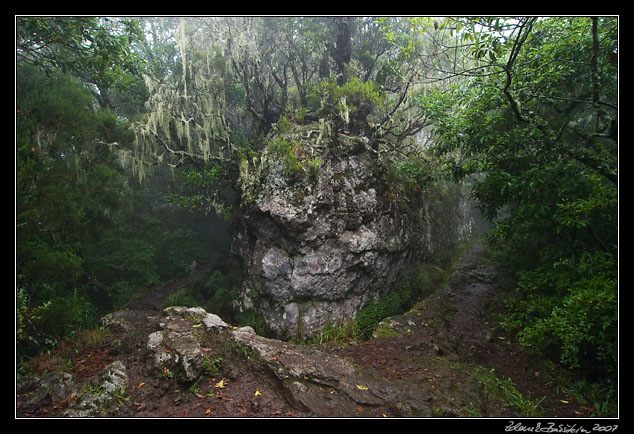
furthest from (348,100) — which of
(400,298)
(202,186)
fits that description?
(400,298)

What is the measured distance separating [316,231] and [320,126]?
3538 millimetres

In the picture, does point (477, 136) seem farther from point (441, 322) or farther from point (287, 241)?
point (287, 241)

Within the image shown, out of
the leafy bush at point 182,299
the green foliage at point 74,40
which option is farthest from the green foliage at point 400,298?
the green foliage at point 74,40

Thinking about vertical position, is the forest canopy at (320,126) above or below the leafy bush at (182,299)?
above

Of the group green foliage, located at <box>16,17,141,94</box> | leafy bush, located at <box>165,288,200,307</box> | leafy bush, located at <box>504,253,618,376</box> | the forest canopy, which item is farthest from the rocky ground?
green foliage, located at <box>16,17,141,94</box>

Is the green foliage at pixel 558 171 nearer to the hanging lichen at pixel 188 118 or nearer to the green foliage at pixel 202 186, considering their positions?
the green foliage at pixel 202 186

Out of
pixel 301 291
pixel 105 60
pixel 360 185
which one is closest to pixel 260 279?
pixel 301 291

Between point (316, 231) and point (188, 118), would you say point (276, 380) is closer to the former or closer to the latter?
point (316, 231)

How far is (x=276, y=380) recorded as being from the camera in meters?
4.35

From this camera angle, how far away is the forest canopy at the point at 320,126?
4.43 metres

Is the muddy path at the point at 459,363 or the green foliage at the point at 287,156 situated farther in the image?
the green foliage at the point at 287,156

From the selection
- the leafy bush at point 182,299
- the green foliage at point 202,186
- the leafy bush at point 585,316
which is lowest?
the leafy bush at point 182,299

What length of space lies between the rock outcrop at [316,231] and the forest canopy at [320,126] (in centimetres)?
100

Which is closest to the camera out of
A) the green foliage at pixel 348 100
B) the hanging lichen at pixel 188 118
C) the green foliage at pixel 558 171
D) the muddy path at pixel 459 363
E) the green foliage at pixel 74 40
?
the green foliage at pixel 558 171
